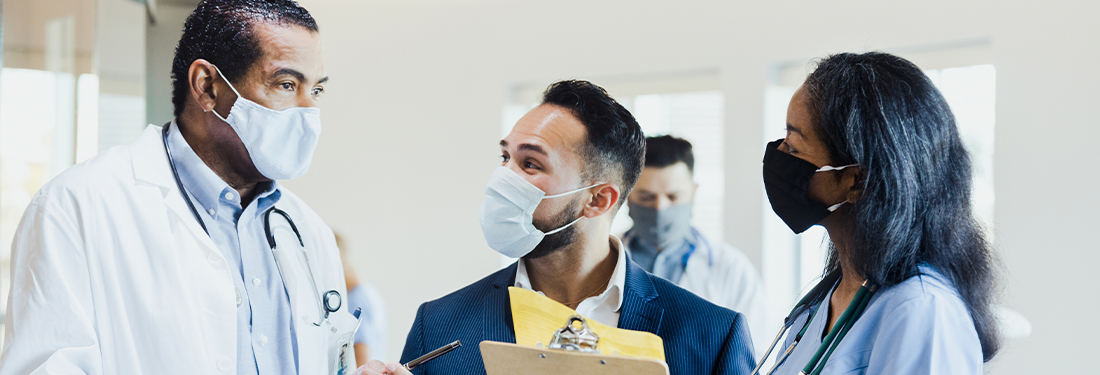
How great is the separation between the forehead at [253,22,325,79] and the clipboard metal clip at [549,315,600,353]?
3.03ft

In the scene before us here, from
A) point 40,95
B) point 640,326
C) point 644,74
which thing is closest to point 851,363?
point 640,326

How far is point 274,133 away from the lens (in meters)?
1.63

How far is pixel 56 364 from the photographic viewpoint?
1274 mm

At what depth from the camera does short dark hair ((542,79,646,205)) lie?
1.68m

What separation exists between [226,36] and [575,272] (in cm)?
90

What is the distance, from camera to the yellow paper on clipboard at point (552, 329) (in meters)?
1.12

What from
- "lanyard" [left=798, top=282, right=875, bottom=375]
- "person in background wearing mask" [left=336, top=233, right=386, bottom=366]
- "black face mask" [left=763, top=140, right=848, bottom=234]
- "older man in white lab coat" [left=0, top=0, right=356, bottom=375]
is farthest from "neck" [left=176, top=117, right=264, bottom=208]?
"person in background wearing mask" [left=336, top=233, right=386, bottom=366]

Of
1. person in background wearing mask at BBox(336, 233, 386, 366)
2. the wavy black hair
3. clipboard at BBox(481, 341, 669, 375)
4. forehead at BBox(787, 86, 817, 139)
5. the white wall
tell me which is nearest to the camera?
clipboard at BBox(481, 341, 669, 375)

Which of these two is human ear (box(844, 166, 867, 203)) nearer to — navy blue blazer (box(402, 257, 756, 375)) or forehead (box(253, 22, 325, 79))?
navy blue blazer (box(402, 257, 756, 375))

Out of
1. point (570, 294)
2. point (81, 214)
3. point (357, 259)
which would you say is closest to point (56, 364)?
point (81, 214)

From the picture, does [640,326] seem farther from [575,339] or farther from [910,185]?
[910,185]

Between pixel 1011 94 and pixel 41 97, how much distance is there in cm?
371

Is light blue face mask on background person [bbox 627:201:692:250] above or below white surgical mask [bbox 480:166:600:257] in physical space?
below

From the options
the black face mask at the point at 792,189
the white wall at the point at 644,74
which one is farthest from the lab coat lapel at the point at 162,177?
the white wall at the point at 644,74
